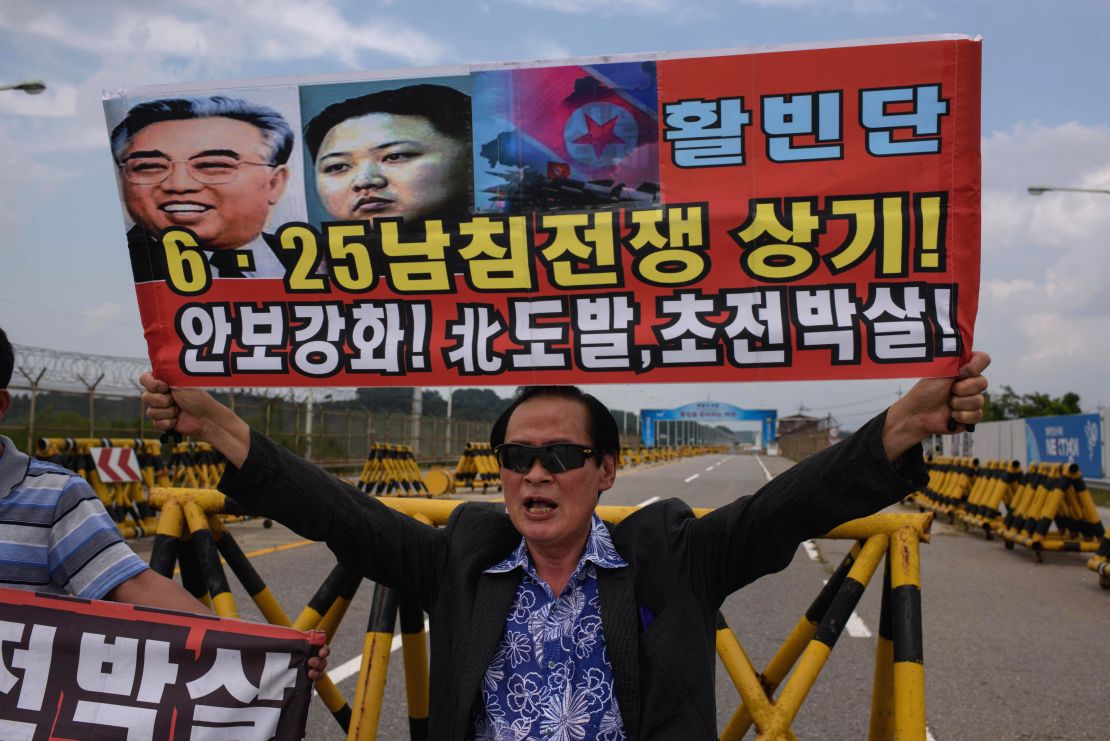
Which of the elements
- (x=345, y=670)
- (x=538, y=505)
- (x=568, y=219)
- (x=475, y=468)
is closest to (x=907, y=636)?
(x=538, y=505)

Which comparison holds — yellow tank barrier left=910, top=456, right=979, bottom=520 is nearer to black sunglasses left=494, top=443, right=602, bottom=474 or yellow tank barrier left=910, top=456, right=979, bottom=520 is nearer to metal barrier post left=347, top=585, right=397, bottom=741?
metal barrier post left=347, top=585, right=397, bottom=741

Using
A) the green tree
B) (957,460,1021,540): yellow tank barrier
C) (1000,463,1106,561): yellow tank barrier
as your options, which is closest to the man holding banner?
(1000,463,1106,561): yellow tank barrier

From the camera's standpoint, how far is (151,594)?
259cm

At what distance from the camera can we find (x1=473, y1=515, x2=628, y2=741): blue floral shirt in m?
2.42

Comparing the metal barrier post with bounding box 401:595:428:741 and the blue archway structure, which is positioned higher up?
the metal barrier post with bounding box 401:595:428:741

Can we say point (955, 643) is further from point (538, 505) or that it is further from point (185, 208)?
point (185, 208)

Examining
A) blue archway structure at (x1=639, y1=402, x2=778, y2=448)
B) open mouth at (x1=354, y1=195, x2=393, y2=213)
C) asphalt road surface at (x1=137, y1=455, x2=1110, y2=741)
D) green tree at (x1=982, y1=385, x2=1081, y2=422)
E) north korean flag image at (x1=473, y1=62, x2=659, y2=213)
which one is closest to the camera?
north korean flag image at (x1=473, y1=62, x2=659, y2=213)

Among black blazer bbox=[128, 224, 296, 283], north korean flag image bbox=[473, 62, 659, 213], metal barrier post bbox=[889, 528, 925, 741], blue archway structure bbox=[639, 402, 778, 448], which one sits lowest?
blue archway structure bbox=[639, 402, 778, 448]

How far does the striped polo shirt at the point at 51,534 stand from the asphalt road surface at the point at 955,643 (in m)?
2.79

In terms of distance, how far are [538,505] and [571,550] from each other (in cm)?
17

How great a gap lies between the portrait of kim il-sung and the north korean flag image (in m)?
0.64

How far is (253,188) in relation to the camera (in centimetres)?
295

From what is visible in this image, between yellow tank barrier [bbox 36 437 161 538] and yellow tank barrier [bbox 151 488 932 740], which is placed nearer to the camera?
yellow tank barrier [bbox 151 488 932 740]

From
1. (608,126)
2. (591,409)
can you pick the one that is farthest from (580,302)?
(608,126)
